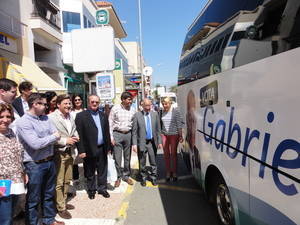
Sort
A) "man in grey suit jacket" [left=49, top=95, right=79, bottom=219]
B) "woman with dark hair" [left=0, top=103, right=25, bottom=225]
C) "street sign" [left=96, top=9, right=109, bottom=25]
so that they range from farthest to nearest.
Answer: "street sign" [left=96, top=9, right=109, bottom=25] → "man in grey suit jacket" [left=49, top=95, right=79, bottom=219] → "woman with dark hair" [left=0, top=103, right=25, bottom=225]

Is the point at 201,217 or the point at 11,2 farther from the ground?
the point at 11,2

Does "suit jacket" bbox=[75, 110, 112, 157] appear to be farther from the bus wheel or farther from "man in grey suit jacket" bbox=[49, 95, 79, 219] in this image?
the bus wheel

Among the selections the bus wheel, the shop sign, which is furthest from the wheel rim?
the shop sign

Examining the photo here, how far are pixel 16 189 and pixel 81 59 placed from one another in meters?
3.64

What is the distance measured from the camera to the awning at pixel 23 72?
8.05 m

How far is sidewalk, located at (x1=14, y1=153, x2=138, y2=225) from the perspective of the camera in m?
3.62

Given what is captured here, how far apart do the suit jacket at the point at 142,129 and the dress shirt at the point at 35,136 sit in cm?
206

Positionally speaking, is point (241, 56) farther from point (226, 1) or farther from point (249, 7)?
point (226, 1)

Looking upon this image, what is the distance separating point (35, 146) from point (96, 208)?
1.81m

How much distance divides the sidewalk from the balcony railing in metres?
9.50

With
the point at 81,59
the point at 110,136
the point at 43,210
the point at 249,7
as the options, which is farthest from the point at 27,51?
the point at 249,7

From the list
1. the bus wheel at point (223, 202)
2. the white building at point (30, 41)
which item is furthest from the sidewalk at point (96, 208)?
the white building at point (30, 41)

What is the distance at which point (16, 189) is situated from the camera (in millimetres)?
2506

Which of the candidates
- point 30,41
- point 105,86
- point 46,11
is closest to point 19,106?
point 105,86
